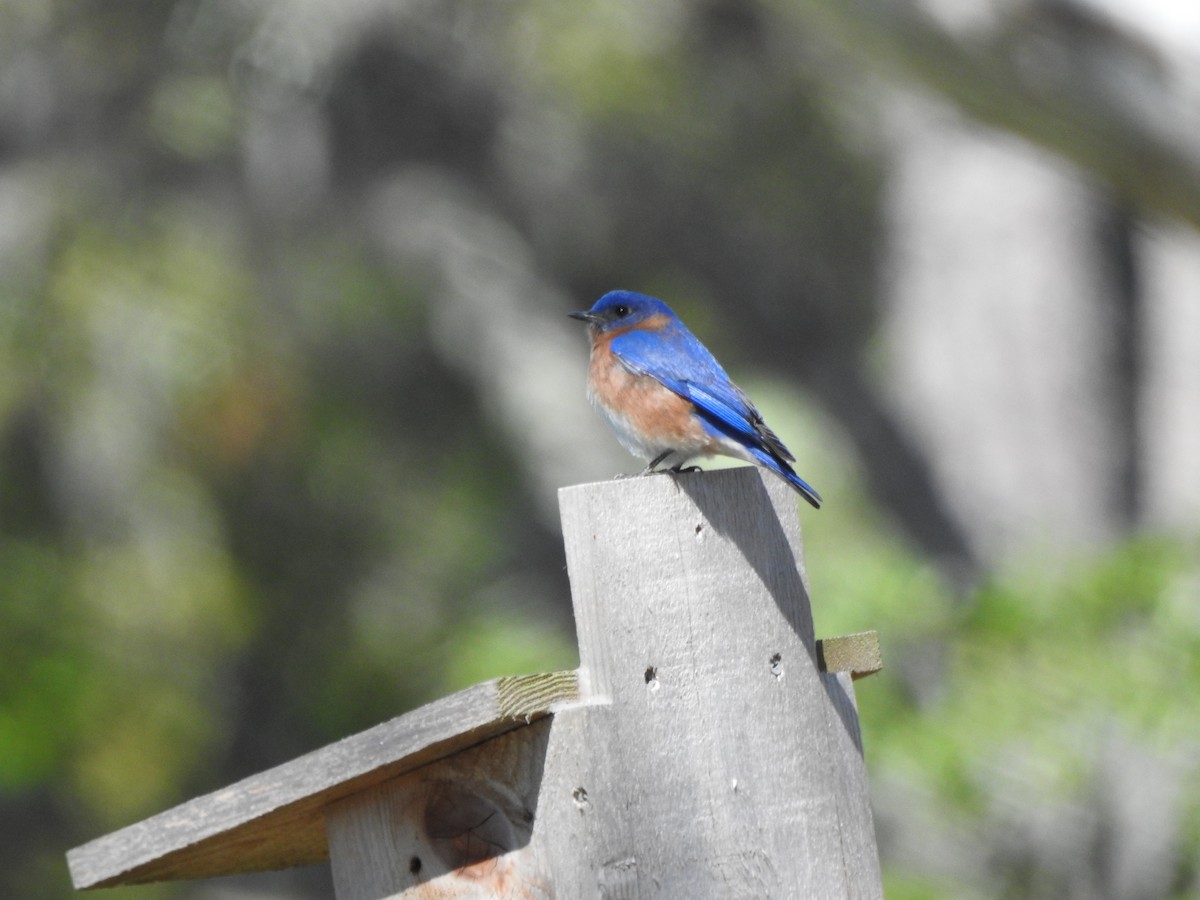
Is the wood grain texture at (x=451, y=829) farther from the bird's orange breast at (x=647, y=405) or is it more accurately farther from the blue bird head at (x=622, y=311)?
the blue bird head at (x=622, y=311)

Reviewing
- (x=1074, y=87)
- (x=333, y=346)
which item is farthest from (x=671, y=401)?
(x=333, y=346)

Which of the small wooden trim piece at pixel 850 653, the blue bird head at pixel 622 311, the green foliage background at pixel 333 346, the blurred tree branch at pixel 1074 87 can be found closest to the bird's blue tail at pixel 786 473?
the small wooden trim piece at pixel 850 653

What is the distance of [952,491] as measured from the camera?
10.3m

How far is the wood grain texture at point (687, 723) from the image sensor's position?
2.77 metres

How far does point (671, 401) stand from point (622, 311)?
0.82m

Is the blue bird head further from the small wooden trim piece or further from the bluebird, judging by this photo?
the small wooden trim piece

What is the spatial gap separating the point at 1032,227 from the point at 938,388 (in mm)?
1210

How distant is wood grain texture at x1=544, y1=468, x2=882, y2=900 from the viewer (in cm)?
277

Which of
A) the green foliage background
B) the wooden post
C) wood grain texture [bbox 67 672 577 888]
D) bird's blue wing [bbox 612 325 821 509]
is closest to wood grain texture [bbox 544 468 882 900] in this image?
the wooden post

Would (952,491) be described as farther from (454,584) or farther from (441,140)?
(441,140)

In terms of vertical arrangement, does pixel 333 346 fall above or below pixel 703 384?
above

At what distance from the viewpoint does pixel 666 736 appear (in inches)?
110

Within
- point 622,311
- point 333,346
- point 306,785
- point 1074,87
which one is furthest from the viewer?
point 333,346

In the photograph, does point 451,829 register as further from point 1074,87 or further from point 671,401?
point 1074,87
